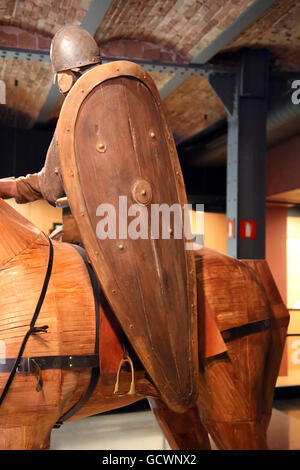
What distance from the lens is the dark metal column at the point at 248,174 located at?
432cm

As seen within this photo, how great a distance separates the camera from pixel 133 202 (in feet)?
5.05

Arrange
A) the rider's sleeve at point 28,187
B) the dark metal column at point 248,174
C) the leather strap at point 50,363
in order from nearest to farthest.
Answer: the leather strap at point 50,363 < the rider's sleeve at point 28,187 < the dark metal column at point 248,174

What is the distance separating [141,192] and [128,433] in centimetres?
282

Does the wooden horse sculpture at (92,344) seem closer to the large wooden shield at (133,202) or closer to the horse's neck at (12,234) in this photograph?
the horse's neck at (12,234)

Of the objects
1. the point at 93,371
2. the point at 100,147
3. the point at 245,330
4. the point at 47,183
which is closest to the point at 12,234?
the point at 47,183

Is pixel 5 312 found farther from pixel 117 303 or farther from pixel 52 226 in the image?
pixel 52 226

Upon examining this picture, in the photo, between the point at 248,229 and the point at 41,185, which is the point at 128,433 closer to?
the point at 248,229

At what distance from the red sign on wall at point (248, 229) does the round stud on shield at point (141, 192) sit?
289cm

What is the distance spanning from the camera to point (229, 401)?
182 centimetres

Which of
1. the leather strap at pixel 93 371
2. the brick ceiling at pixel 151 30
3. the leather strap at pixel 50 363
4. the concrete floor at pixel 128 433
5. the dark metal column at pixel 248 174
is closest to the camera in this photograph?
the leather strap at pixel 50 363

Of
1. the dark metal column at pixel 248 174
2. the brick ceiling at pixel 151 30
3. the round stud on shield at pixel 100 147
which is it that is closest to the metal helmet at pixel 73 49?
the round stud on shield at pixel 100 147
